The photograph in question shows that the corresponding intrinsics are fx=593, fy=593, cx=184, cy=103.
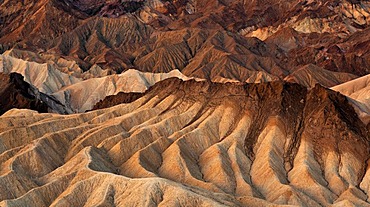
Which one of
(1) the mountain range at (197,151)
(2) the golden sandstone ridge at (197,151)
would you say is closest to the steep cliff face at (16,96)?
(1) the mountain range at (197,151)

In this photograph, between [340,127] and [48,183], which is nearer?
[48,183]

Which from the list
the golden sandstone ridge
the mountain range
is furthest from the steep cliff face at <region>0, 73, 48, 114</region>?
the golden sandstone ridge

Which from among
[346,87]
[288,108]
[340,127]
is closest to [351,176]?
[340,127]

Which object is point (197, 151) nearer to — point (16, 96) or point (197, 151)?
point (197, 151)

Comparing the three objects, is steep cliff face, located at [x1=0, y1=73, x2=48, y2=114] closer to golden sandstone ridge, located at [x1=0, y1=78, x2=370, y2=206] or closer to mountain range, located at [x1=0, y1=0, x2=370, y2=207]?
mountain range, located at [x1=0, y1=0, x2=370, y2=207]

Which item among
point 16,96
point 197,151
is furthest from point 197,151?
point 16,96

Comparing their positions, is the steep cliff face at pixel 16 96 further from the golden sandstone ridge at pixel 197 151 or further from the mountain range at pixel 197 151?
the golden sandstone ridge at pixel 197 151

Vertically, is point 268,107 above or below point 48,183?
below

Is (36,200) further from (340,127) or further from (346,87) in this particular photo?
(346,87)
